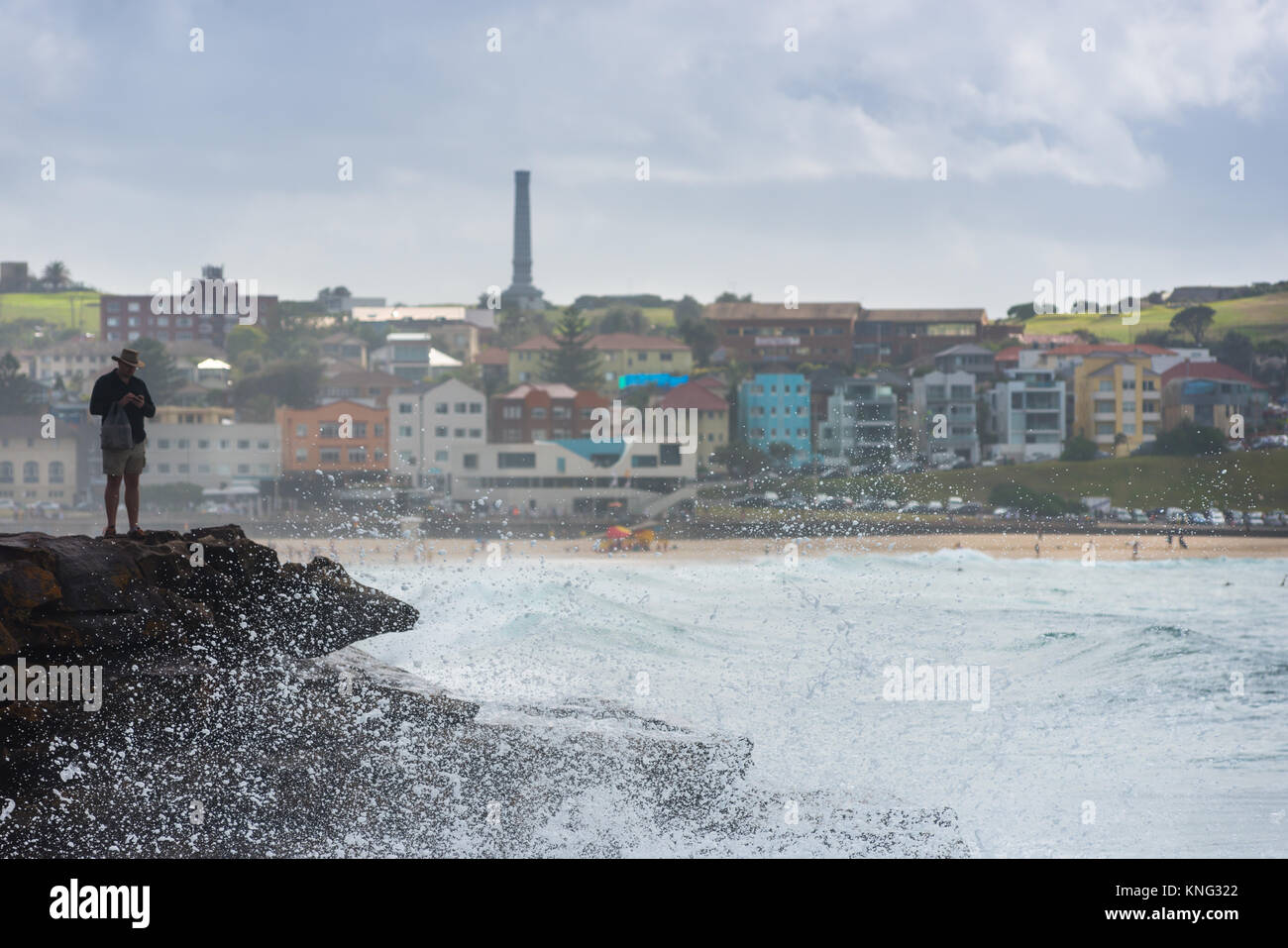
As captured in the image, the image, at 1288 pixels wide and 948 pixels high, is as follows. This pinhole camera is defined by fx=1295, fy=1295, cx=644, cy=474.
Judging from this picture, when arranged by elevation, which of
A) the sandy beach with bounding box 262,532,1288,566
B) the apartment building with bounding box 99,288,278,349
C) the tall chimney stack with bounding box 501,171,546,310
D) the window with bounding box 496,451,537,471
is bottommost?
the sandy beach with bounding box 262,532,1288,566

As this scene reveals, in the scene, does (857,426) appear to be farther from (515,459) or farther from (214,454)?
(214,454)

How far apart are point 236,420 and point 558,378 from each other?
1889 centimetres

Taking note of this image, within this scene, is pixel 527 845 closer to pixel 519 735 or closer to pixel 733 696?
pixel 519 735

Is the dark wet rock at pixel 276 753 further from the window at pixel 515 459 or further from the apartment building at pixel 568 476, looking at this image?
the window at pixel 515 459

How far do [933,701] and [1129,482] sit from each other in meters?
52.5

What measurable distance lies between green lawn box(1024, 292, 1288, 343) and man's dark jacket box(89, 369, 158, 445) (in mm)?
90348

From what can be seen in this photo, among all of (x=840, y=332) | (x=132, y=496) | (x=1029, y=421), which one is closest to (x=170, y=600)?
(x=132, y=496)

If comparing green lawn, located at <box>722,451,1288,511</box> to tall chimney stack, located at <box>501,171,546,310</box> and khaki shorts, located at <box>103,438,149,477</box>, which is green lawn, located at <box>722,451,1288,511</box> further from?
tall chimney stack, located at <box>501,171,546,310</box>

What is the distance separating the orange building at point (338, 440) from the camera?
65688 millimetres

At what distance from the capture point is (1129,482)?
63.8 m

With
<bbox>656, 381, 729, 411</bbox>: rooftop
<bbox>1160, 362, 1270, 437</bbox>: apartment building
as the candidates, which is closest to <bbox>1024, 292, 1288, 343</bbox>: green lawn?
<bbox>1160, 362, 1270, 437</bbox>: apartment building

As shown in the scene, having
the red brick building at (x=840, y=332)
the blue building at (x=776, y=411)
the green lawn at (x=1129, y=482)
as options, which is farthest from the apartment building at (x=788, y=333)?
the green lawn at (x=1129, y=482)

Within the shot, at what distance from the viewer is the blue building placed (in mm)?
67812
